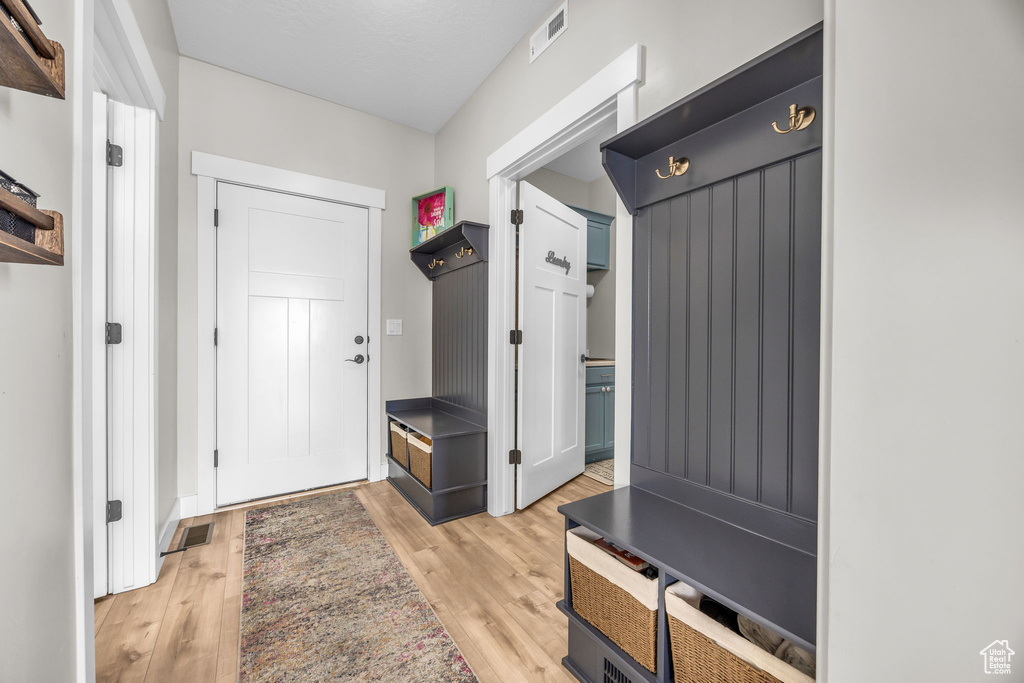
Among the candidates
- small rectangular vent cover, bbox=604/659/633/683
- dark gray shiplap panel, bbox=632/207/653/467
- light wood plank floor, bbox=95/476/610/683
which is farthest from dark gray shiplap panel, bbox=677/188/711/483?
light wood plank floor, bbox=95/476/610/683

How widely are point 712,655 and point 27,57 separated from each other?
5.07 feet

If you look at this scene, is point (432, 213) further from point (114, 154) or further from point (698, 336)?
point (698, 336)

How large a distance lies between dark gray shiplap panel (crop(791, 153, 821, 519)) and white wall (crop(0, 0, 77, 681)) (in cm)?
160

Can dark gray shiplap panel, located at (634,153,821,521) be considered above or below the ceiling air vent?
→ below

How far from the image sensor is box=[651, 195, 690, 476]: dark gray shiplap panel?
1354mm

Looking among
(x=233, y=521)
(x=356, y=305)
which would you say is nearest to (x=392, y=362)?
(x=356, y=305)

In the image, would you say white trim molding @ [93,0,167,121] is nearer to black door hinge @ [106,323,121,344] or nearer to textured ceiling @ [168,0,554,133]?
textured ceiling @ [168,0,554,133]

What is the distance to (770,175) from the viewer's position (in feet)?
3.67

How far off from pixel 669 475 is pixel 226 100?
3.24m

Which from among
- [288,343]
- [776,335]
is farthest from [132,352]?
[776,335]

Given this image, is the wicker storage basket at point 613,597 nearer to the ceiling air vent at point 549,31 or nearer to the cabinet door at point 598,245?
the ceiling air vent at point 549,31

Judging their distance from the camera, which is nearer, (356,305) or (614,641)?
(614,641)

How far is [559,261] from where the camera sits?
9.32ft

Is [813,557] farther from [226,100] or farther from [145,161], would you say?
[226,100]
